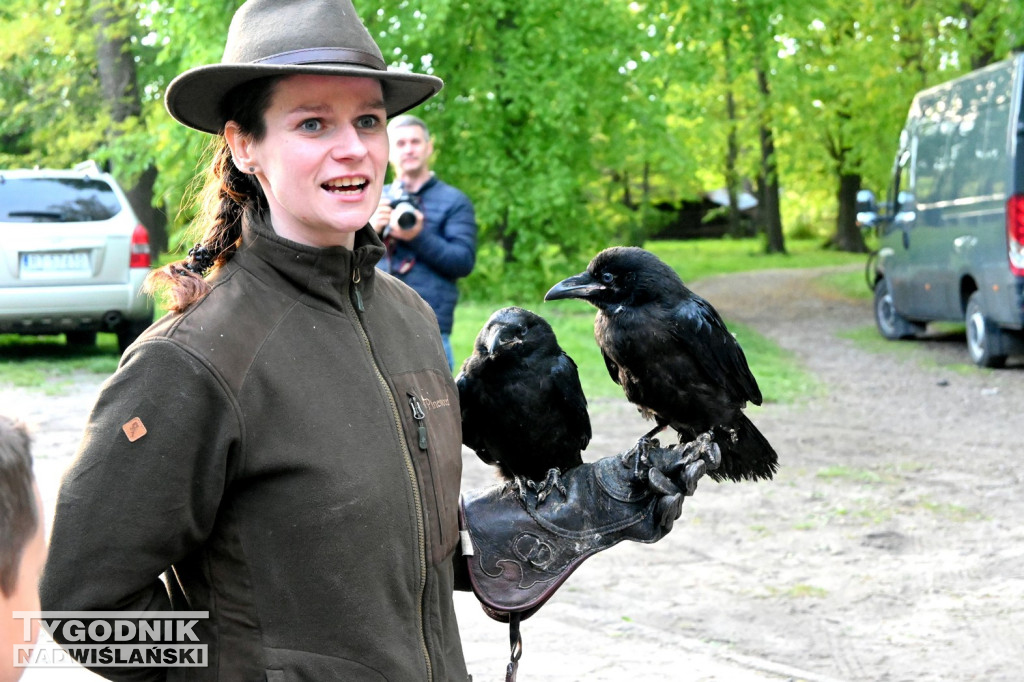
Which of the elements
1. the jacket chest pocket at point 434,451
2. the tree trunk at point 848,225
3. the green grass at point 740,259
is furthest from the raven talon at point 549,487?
the tree trunk at point 848,225

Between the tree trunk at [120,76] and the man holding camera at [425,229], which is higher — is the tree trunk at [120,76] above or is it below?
above

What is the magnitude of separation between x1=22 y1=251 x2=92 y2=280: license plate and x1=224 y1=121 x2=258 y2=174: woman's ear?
10.3 metres

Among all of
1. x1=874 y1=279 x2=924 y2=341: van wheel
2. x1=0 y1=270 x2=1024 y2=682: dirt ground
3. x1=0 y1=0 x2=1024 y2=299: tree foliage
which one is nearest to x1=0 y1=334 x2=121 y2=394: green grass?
x1=0 y1=270 x2=1024 y2=682: dirt ground

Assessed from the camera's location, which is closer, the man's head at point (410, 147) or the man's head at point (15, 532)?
the man's head at point (15, 532)

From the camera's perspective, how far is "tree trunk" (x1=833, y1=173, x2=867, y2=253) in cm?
3719

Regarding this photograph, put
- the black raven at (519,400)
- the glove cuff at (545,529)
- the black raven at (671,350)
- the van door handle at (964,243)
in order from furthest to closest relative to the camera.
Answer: the van door handle at (964,243) → the black raven at (671,350) → the black raven at (519,400) → the glove cuff at (545,529)

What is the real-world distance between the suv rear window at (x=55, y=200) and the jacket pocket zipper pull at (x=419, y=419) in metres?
10.6

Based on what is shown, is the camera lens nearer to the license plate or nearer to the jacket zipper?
the jacket zipper

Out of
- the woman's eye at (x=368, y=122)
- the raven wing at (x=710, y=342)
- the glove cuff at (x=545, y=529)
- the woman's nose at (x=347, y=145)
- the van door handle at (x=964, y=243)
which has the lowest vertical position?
the van door handle at (x=964, y=243)

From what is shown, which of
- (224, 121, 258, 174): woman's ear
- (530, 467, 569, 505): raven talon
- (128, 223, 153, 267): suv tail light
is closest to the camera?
(224, 121, 258, 174): woman's ear

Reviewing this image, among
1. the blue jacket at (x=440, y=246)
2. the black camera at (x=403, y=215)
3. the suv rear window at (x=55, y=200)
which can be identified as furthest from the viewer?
the suv rear window at (x=55, y=200)

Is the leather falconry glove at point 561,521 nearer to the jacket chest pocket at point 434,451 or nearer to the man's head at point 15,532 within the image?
the jacket chest pocket at point 434,451

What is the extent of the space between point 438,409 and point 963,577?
4.44 meters

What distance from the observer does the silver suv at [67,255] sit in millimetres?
11617
